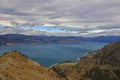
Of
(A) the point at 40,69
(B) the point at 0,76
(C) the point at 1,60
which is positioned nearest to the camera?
(B) the point at 0,76

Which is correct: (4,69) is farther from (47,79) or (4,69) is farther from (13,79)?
(47,79)

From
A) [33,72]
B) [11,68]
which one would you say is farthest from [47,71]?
[11,68]

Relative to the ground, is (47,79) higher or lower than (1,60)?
lower

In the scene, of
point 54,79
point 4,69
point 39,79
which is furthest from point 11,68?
point 54,79

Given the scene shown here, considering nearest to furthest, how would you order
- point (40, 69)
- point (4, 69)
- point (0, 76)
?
1. point (0, 76)
2. point (4, 69)
3. point (40, 69)

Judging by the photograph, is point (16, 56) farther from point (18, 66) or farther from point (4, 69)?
point (4, 69)

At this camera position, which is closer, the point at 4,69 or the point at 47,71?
the point at 4,69
